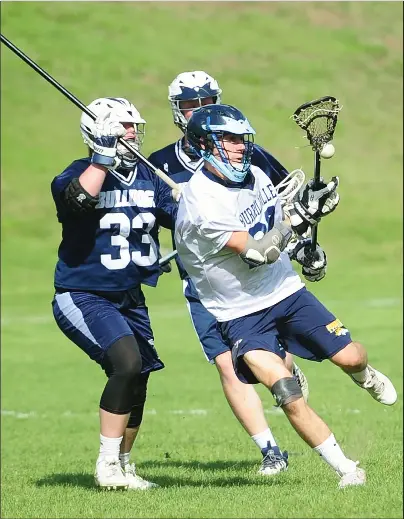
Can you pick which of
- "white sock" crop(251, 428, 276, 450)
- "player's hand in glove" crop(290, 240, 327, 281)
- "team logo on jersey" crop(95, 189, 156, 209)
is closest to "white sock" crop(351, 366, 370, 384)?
"player's hand in glove" crop(290, 240, 327, 281)

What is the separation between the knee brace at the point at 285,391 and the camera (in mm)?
6785

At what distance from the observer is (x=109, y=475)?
7.38 m

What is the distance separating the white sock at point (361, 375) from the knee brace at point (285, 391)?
61cm

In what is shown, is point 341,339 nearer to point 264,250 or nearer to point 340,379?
point 264,250

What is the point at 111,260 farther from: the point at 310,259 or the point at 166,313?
the point at 166,313

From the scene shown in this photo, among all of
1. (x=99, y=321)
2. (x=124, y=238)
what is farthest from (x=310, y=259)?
(x=99, y=321)

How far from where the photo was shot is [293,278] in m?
7.29

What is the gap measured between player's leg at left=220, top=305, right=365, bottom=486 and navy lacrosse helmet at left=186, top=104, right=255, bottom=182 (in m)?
0.89

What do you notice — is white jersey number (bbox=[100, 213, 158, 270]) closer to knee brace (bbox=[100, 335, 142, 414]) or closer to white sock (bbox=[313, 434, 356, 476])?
knee brace (bbox=[100, 335, 142, 414])

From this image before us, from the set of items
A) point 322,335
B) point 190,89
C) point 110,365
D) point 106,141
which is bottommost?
point 110,365

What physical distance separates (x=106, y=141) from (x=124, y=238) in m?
0.66

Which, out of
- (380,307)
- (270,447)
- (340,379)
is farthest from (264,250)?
(380,307)

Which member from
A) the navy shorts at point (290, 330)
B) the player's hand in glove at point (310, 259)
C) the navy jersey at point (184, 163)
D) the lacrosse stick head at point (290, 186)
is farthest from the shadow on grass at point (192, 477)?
the lacrosse stick head at point (290, 186)

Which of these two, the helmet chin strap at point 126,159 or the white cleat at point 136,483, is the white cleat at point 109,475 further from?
the helmet chin strap at point 126,159
